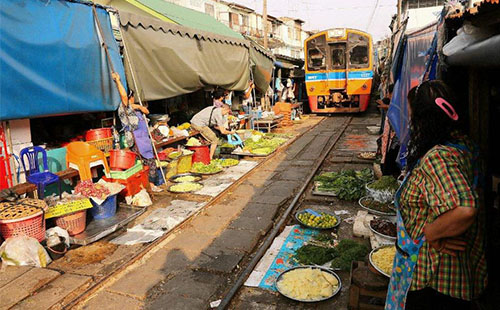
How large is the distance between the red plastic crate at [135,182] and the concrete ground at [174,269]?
458 mm

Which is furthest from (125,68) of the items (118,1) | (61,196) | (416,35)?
(416,35)

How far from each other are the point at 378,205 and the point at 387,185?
47 centimetres

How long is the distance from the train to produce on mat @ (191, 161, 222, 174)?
34.5 feet

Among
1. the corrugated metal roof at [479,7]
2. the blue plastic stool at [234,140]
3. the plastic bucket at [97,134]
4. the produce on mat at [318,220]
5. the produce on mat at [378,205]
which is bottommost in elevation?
the produce on mat at [318,220]

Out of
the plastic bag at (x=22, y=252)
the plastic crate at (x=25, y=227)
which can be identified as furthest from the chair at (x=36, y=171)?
the plastic bag at (x=22, y=252)

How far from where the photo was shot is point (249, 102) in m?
15.7

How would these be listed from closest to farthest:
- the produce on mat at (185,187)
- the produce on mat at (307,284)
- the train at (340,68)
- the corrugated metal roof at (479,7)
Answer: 1. the corrugated metal roof at (479,7)
2. the produce on mat at (307,284)
3. the produce on mat at (185,187)
4. the train at (340,68)

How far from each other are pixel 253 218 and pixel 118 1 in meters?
5.90

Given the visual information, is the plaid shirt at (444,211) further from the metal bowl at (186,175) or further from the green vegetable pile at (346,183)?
the metal bowl at (186,175)

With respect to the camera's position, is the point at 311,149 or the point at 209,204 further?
the point at 311,149

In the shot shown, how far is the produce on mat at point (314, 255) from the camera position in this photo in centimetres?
433

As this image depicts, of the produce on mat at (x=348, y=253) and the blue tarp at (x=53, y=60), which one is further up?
the blue tarp at (x=53, y=60)

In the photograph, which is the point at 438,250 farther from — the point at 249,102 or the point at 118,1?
the point at 249,102

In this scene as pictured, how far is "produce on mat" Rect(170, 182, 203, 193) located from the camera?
731 cm
